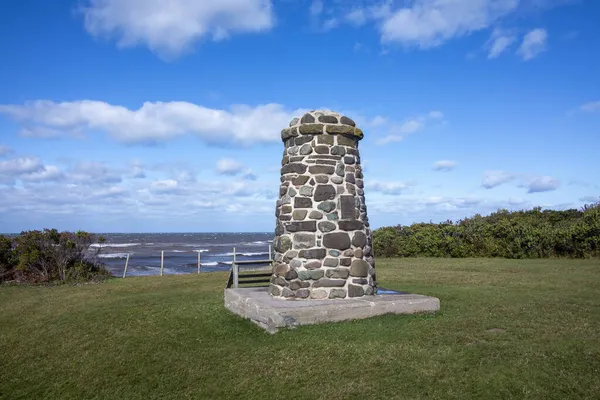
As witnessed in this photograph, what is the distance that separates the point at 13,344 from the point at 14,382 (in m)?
2.12

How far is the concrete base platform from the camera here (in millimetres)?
7820

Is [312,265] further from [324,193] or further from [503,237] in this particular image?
[503,237]

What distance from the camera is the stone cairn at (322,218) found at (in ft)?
29.0

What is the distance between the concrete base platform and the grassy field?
0.23 m

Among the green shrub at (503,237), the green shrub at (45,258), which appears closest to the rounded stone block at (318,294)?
the green shrub at (45,258)

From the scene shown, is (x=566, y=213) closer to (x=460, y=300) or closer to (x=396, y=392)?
(x=460, y=300)

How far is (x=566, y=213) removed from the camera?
86.7 feet

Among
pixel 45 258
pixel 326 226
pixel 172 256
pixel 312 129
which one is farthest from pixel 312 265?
pixel 172 256

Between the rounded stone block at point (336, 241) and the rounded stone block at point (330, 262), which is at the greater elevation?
the rounded stone block at point (336, 241)

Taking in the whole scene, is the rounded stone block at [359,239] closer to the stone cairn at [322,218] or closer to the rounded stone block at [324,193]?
the stone cairn at [322,218]

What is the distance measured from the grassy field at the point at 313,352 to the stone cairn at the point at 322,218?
110cm

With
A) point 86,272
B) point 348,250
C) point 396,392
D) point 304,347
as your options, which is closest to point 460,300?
point 348,250

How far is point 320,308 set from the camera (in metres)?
7.98

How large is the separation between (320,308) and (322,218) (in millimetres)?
1802
